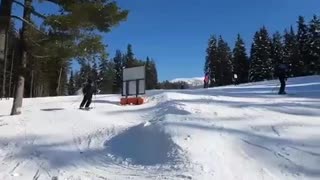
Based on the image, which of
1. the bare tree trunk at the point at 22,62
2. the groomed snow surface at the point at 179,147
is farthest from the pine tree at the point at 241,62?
the groomed snow surface at the point at 179,147

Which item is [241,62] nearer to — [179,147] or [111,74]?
[111,74]

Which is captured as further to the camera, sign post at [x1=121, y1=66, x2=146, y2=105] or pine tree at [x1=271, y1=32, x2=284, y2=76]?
pine tree at [x1=271, y1=32, x2=284, y2=76]

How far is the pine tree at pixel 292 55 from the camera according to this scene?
78938 mm

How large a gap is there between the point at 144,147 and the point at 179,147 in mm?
1179

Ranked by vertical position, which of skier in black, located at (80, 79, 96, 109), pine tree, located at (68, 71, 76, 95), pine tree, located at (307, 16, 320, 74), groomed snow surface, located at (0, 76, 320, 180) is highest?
pine tree, located at (307, 16, 320, 74)

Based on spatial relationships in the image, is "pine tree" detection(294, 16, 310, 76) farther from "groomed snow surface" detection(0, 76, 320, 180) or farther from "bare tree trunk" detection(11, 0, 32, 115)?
"groomed snow surface" detection(0, 76, 320, 180)

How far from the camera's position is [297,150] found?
10.1 m

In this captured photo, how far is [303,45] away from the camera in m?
77.4

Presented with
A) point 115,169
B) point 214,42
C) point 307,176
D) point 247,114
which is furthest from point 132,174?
point 214,42

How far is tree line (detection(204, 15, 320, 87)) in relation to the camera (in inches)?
2977

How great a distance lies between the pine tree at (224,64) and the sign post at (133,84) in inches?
2802

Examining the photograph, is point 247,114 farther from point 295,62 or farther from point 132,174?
point 295,62

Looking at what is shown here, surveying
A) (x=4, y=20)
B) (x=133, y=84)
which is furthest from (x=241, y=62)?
(x=4, y=20)

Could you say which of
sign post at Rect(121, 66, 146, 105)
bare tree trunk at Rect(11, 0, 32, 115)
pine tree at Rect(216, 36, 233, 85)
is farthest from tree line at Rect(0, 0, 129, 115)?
pine tree at Rect(216, 36, 233, 85)
